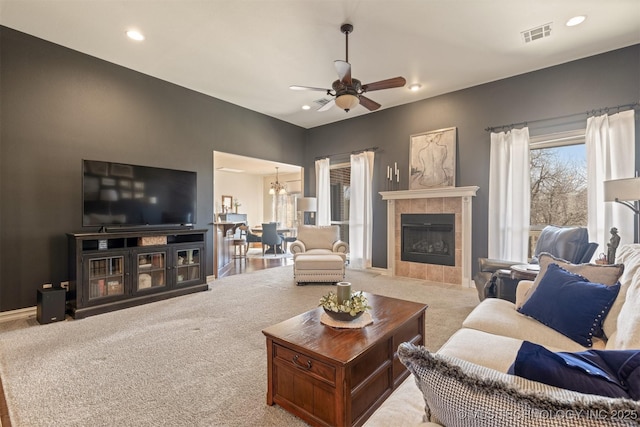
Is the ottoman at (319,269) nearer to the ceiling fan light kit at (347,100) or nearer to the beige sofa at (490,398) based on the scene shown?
the ceiling fan light kit at (347,100)

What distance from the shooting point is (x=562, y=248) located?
2.99 m

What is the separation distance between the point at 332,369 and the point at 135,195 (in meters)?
3.69

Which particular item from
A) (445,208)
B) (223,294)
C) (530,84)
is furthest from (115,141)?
(530,84)

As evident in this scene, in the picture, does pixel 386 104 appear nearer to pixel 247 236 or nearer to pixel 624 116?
pixel 624 116

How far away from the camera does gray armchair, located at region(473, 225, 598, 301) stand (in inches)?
113

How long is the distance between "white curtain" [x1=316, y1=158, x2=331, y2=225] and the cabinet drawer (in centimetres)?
499

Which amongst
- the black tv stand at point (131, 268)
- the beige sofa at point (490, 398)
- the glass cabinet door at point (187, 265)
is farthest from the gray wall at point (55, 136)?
the beige sofa at point (490, 398)

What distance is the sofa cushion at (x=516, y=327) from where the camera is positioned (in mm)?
1602

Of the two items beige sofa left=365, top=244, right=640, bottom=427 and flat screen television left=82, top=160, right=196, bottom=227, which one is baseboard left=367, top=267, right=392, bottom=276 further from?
beige sofa left=365, top=244, right=640, bottom=427

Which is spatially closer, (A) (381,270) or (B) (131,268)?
(B) (131,268)

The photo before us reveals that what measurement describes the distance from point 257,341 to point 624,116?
4.91 m

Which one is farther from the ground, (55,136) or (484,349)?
A: (55,136)

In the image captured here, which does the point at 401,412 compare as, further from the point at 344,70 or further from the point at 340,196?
the point at 340,196

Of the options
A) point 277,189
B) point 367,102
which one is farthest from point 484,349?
point 277,189
